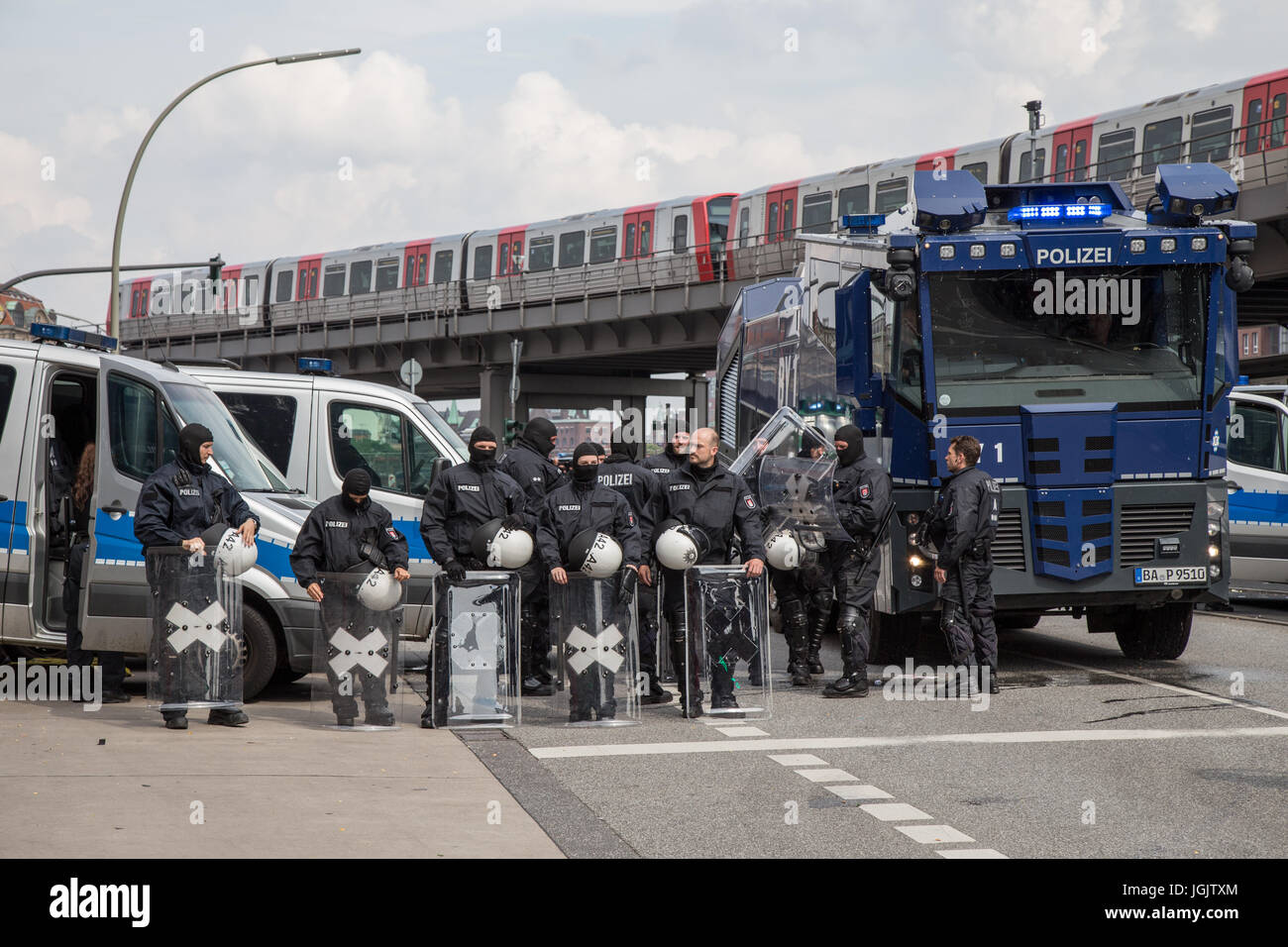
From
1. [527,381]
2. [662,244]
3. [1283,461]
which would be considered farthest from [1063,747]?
[527,381]

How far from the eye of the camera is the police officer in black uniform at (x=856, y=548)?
1102cm

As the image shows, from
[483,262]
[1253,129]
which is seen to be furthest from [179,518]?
[483,262]

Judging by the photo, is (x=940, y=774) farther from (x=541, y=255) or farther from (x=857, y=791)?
(x=541, y=255)

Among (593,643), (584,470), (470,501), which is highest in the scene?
(584,470)

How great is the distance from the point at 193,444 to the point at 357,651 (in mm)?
1601

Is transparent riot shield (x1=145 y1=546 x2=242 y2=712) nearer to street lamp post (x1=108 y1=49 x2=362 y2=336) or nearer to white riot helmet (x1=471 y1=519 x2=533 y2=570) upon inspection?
white riot helmet (x1=471 y1=519 x2=533 y2=570)

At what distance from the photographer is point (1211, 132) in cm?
2711

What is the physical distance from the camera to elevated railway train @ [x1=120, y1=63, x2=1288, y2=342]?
26734mm

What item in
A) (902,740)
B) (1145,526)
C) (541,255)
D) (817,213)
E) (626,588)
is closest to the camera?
(902,740)

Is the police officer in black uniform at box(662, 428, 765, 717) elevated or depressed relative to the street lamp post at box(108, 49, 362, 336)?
depressed

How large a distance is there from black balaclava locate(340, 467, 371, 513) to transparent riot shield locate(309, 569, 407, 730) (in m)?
0.46

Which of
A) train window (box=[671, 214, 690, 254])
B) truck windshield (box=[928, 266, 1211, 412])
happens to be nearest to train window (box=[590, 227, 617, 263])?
train window (box=[671, 214, 690, 254])

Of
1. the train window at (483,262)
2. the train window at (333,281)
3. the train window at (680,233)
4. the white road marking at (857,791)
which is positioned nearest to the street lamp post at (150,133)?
the white road marking at (857,791)
